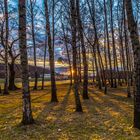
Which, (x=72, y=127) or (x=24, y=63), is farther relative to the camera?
(x=24, y=63)

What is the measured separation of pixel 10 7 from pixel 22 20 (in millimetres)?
24316

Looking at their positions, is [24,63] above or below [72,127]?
above

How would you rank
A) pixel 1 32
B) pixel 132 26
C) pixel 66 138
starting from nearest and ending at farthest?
pixel 66 138
pixel 132 26
pixel 1 32

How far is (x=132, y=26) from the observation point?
10594mm

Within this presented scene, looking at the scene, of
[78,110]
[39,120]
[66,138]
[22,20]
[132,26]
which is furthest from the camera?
[78,110]

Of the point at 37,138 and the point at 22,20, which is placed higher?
the point at 22,20

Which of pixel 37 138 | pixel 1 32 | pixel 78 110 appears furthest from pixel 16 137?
pixel 1 32

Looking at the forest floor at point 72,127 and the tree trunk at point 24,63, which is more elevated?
the tree trunk at point 24,63

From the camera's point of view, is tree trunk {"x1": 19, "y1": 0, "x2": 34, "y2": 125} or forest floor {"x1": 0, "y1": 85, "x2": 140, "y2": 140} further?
tree trunk {"x1": 19, "y1": 0, "x2": 34, "y2": 125}

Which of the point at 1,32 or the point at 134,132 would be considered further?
the point at 1,32

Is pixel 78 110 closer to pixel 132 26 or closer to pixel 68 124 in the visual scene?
pixel 68 124

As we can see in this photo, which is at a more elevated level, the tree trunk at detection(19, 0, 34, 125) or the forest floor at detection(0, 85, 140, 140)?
the tree trunk at detection(19, 0, 34, 125)

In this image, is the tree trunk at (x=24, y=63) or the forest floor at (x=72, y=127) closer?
the forest floor at (x=72, y=127)

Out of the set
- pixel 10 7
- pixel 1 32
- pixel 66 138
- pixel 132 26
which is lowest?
pixel 66 138
